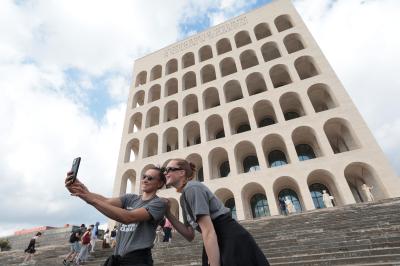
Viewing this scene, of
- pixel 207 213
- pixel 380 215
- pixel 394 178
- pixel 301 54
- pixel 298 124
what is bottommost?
pixel 207 213

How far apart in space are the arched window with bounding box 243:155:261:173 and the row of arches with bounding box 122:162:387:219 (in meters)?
2.68

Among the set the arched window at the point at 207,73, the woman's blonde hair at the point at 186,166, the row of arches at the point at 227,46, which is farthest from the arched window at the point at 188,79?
the woman's blonde hair at the point at 186,166

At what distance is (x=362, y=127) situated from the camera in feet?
53.9

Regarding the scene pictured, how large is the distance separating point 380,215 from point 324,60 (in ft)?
51.2

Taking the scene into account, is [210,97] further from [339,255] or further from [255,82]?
[339,255]

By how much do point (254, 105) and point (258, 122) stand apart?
4.00 metres

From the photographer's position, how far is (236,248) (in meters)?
1.78

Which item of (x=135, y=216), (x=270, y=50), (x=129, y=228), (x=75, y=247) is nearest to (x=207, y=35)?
(x=270, y=50)

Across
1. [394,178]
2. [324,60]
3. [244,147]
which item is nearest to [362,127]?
[394,178]

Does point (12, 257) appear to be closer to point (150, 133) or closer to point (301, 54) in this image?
point (150, 133)

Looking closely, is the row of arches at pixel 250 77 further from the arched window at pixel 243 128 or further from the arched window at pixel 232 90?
the arched window at pixel 243 128

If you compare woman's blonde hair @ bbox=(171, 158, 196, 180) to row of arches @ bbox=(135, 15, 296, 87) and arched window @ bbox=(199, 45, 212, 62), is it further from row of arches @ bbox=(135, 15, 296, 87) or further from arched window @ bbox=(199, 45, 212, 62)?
arched window @ bbox=(199, 45, 212, 62)

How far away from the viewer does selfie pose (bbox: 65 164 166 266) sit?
1744mm

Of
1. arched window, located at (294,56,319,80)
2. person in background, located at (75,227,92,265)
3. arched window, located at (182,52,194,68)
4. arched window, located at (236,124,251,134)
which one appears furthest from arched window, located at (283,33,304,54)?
person in background, located at (75,227,92,265)
